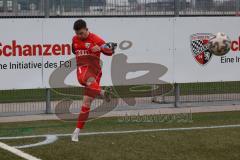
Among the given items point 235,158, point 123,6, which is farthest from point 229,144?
point 123,6

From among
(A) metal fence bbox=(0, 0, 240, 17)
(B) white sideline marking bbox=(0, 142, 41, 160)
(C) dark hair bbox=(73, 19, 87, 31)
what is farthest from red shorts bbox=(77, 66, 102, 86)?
(A) metal fence bbox=(0, 0, 240, 17)

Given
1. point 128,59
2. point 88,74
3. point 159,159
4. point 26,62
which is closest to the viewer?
point 159,159

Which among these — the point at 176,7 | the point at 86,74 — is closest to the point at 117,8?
the point at 176,7

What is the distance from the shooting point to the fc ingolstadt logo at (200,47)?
13844mm

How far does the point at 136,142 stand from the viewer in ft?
31.6

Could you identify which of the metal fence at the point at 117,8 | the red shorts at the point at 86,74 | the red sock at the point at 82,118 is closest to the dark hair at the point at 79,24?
the red shorts at the point at 86,74

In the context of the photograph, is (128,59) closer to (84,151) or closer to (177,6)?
(177,6)

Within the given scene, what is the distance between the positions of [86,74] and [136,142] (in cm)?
157

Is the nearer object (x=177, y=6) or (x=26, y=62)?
(x=26, y=62)

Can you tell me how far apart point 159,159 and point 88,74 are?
8.64ft

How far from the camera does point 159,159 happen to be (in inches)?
326

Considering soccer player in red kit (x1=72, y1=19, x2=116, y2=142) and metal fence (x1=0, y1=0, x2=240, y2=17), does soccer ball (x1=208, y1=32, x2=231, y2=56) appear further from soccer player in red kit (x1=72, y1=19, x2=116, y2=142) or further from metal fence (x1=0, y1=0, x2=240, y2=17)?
metal fence (x1=0, y1=0, x2=240, y2=17)

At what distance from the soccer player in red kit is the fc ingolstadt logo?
394cm

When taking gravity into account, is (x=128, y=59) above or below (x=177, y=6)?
below
